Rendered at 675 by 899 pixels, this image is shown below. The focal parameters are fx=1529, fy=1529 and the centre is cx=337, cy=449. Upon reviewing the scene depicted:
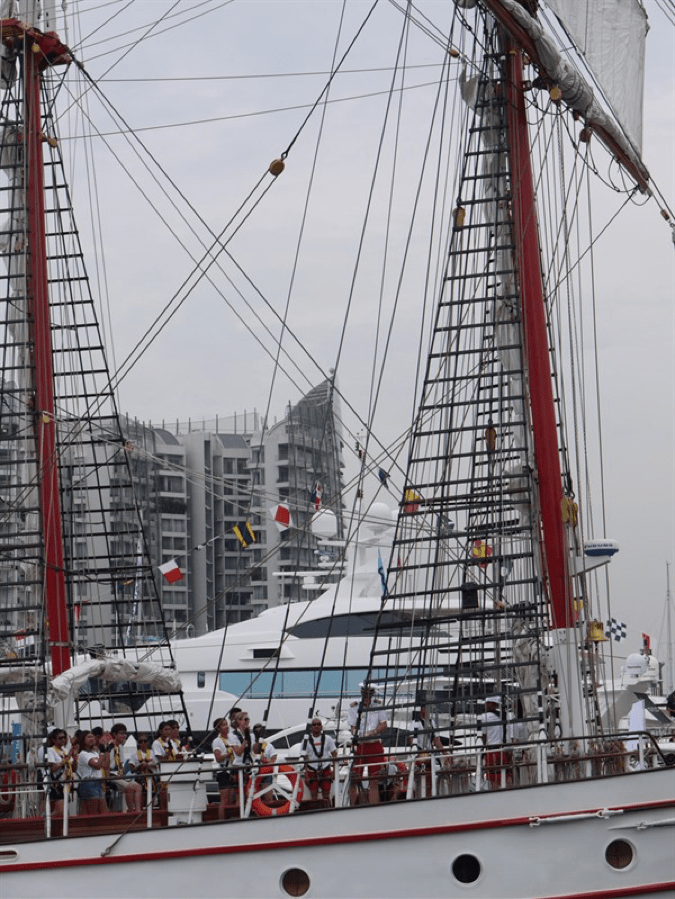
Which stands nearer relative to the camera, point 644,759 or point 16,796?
point 644,759

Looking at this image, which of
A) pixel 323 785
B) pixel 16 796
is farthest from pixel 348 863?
pixel 16 796

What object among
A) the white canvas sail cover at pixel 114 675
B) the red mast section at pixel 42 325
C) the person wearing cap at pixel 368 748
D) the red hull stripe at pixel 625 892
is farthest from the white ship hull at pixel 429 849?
the red mast section at pixel 42 325

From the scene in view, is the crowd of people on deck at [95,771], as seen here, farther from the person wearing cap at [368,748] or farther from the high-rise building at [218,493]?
the high-rise building at [218,493]

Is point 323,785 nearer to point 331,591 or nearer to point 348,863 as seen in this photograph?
point 348,863

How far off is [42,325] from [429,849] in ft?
37.7

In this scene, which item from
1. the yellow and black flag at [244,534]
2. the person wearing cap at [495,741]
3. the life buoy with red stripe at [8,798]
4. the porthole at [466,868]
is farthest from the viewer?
the yellow and black flag at [244,534]

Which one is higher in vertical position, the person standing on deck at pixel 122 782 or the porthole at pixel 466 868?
the person standing on deck at pixel 122 782

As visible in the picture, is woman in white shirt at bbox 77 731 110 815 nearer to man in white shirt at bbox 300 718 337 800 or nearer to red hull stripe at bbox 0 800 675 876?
red hull stripe at bbox 0 800 675 876

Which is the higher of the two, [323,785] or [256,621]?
[256,621]

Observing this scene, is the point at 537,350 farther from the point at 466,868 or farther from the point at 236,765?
the point at 466,868

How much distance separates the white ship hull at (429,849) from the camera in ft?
57.8

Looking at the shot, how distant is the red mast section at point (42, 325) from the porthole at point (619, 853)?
929 centimetres

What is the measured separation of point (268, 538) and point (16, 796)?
10759 cm

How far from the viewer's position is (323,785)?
64.2 ft
